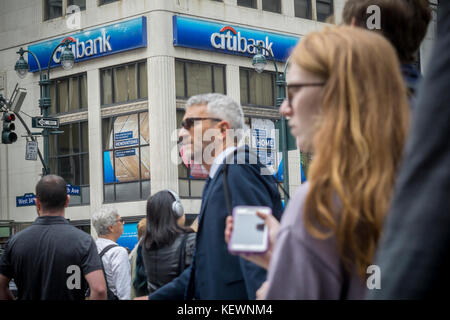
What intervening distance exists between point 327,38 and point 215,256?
1.78m

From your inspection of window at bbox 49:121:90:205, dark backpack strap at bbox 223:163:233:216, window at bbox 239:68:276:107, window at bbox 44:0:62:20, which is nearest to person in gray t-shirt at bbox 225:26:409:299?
dark backpack strap at bbox 223:163:233:216

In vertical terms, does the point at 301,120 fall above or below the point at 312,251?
above

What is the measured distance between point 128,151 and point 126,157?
271 millimetres

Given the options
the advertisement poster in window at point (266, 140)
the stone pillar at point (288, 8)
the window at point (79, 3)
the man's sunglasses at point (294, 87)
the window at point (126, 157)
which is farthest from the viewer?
the stone pillar at point (288, 8)

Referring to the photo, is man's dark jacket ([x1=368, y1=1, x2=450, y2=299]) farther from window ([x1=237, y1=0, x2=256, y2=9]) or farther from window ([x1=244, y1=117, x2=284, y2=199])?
window ([x1=237, y1=0, x2=256, y2=9])

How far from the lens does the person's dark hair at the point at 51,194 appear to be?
16.3 feet

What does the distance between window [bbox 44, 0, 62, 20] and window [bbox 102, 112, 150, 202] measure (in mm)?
6581

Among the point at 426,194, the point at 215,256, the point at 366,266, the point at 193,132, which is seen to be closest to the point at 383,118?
the point at 366,266

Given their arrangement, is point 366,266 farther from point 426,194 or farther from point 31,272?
point 31,272

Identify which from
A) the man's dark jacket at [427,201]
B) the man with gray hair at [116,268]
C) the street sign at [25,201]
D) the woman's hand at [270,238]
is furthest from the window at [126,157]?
the man's dark jacket at [427,201]

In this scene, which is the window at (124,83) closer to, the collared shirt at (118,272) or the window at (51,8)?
the window at (51,8)

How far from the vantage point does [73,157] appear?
30.6 m

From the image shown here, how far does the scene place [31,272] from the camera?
4.73m

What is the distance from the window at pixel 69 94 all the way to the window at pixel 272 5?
30.0 feet
